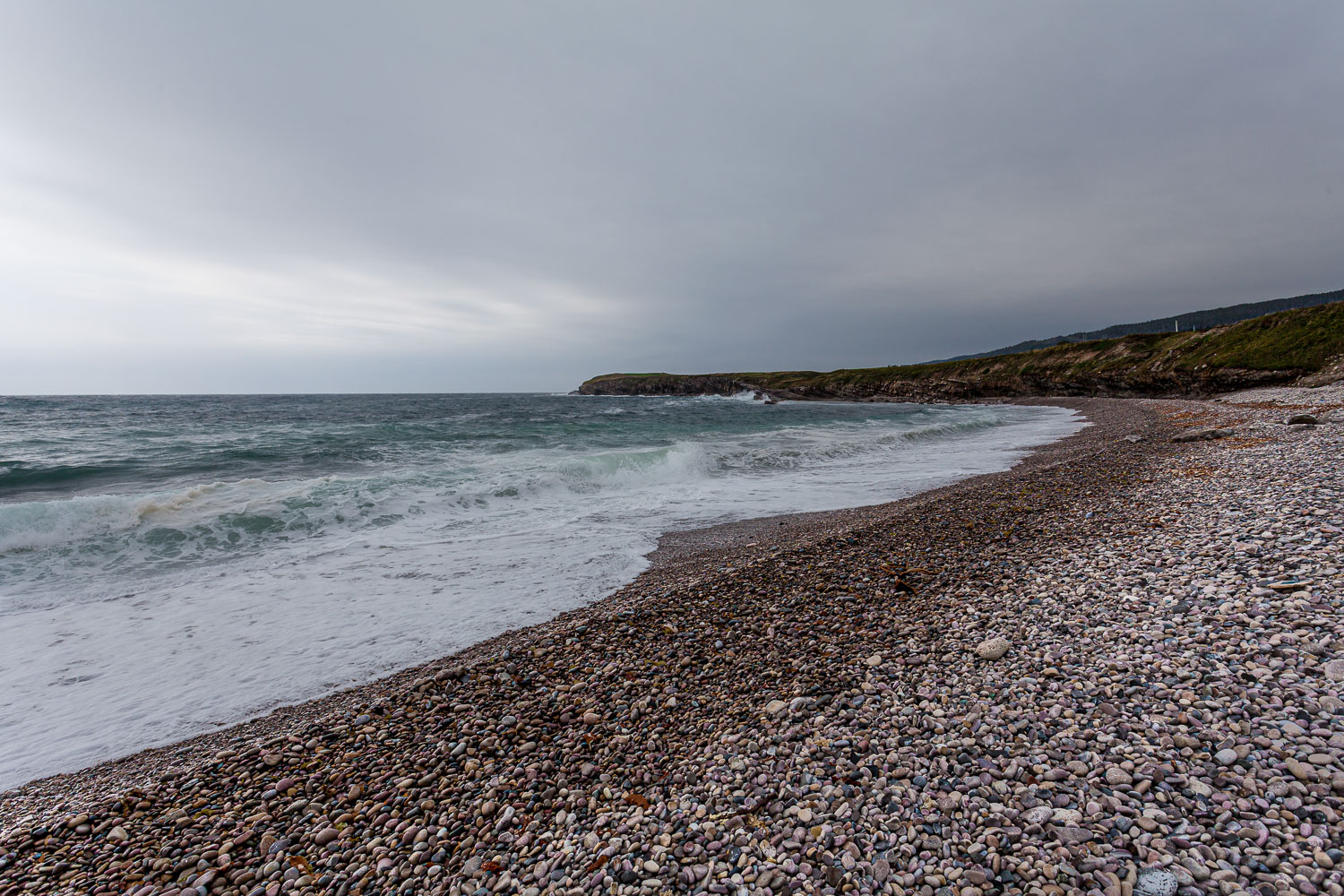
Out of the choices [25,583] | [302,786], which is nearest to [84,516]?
[25,583]

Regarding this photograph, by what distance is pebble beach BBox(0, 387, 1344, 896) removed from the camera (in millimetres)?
2357

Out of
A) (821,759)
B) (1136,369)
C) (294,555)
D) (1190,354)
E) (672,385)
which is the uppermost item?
(672,385)

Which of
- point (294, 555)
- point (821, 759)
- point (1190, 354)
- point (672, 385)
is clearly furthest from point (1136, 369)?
point (672, 385)

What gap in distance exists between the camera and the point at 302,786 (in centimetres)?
338

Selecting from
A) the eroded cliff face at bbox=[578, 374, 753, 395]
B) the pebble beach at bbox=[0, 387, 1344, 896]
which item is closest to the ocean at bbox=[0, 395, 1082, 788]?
the pebble beach at bbox=[0, 387, 1344, 896]

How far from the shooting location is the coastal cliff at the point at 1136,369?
123 feet

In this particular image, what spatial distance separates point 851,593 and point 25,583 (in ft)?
39.9

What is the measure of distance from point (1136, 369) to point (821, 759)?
6587 cm

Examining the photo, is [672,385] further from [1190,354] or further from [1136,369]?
[1190,354]

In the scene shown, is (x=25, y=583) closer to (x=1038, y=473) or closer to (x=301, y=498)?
(x=301, y=498)

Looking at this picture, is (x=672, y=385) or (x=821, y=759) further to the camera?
(x=672, y=385)

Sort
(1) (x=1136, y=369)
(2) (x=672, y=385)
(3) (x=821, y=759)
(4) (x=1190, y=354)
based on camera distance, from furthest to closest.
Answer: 1. (2) (x=672, y=385)
2. (1) (x=1136, y=369)
3. (4) (x=1190, y=354)
4. (3) (x=821, y=759)

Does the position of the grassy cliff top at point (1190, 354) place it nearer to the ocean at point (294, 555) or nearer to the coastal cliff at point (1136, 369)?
the coastal cliff at point (1136, 369)

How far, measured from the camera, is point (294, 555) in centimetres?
904
